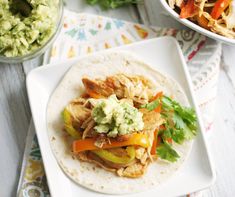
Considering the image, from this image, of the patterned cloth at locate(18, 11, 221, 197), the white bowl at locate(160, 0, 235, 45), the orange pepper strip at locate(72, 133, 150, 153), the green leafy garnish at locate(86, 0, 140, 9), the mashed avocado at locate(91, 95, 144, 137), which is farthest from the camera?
the green leafy garnish at locate(86, 0, 140, 9)

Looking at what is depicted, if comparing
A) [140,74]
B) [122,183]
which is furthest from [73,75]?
[122,183]

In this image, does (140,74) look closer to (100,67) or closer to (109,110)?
(100,67)

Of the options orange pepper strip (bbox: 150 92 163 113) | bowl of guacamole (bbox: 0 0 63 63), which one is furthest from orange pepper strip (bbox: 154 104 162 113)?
bowl of guacamole (bbox: 0 0 63 63)

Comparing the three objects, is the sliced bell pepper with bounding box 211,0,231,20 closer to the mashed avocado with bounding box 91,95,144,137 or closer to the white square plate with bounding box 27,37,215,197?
the white square plate with bounding box 27,37,215,197

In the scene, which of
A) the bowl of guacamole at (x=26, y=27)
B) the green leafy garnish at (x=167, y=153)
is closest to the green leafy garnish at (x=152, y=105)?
the green leafy garnish at (x=167, y=153)

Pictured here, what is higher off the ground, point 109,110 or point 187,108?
point 109,110

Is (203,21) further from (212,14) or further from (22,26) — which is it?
(22,26)

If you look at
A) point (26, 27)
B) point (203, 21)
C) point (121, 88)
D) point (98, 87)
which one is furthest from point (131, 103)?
point (26, 27)
